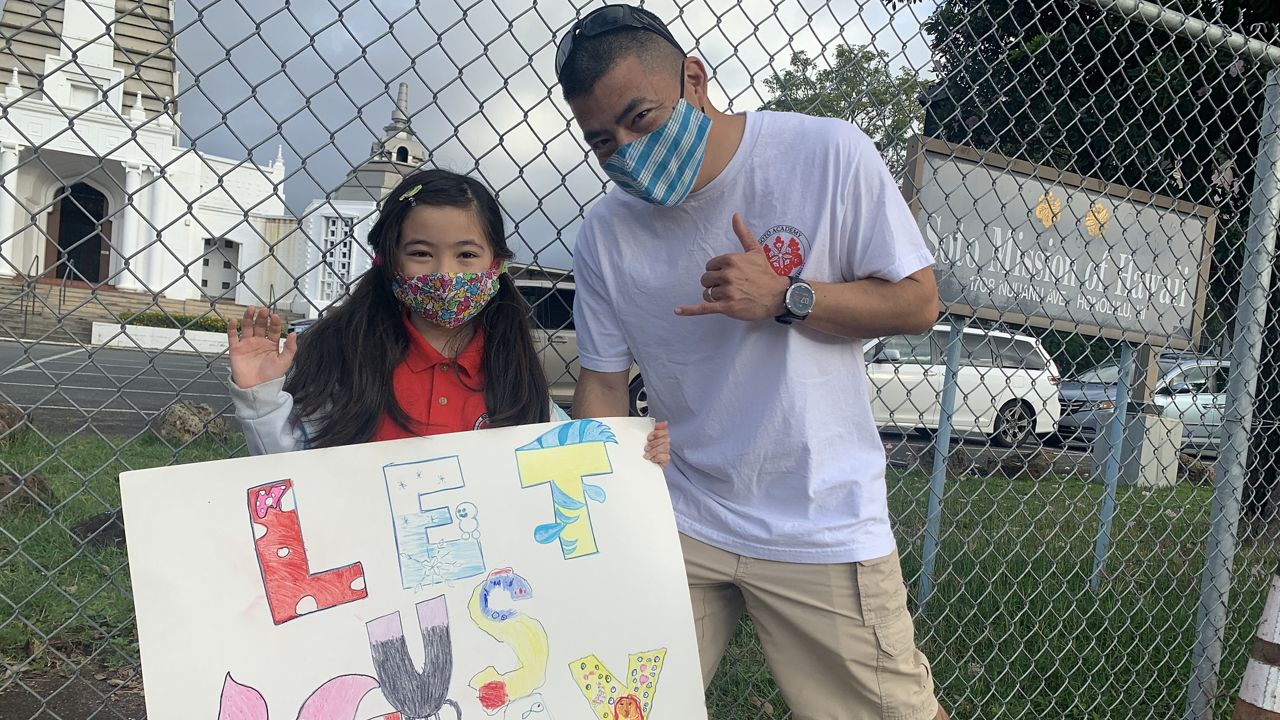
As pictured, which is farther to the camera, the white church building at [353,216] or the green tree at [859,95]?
the green tree at [859,95]

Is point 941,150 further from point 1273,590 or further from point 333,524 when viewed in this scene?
point 333,524

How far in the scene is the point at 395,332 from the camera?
1925mm

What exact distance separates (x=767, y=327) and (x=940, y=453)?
1.80 meters

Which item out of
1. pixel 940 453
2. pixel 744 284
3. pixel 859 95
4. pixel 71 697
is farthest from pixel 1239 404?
pixel 71 697

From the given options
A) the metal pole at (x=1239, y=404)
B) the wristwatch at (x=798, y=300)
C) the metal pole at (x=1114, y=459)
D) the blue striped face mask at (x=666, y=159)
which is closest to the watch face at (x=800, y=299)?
the wristwatch at (x=798, y=300)

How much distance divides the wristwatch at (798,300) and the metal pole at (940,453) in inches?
63.3

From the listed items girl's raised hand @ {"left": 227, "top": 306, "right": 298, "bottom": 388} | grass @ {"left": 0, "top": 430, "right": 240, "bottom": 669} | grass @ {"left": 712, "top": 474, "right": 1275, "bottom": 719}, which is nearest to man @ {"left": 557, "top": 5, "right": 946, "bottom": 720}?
girl's raised hand @ {"left": 227, "top": 306, "right": 298, "bottom": 388}

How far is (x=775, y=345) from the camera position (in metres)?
1.88

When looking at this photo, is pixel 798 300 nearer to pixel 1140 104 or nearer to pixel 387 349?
pixel 387 349

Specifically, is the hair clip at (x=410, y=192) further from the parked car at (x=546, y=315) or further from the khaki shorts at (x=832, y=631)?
the khaki shorts at (x=832, y=631)

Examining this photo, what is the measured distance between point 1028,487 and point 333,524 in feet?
26.0

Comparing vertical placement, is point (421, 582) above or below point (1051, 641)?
above

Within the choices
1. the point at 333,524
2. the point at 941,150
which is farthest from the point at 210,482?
the point at 941,150

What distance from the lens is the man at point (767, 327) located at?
1.79 m
